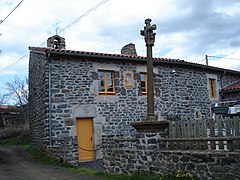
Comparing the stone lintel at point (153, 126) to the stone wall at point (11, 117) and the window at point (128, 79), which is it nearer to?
the window at point (128, 79)

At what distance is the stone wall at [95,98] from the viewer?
10.6 meters

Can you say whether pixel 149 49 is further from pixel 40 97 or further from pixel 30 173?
pixel 40 97

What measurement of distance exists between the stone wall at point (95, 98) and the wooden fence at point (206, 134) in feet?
18.5

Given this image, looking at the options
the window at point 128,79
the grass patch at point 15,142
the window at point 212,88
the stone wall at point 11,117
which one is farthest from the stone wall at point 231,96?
the stone wall at point 11,117

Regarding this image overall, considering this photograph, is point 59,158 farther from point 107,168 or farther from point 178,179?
point 178,179

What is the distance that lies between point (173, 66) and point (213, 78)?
3.32m

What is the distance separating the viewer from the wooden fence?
197 inches

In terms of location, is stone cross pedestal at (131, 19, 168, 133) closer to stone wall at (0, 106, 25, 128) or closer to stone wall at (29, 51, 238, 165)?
stone wall at (29, 51, 238, 165)

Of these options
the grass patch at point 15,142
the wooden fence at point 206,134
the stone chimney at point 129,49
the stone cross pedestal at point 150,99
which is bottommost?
the grass patch at point 15,142

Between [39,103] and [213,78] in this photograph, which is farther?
[213,78]

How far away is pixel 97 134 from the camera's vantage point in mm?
11203

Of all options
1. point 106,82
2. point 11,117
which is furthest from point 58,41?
point 11,117

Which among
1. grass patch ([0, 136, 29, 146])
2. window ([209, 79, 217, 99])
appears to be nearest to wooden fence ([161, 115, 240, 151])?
window ([209, 79, 217, 99])

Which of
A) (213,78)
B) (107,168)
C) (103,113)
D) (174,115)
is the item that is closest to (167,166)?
(107,168)
